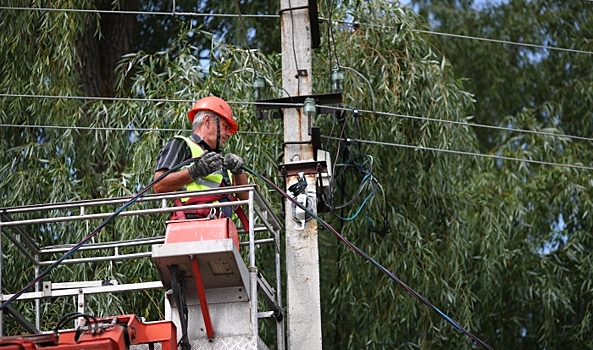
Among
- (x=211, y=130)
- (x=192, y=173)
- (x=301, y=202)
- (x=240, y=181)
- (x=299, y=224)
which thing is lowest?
(x=299, y=224)

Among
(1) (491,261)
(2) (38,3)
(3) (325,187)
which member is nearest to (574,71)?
(1) (491,261)

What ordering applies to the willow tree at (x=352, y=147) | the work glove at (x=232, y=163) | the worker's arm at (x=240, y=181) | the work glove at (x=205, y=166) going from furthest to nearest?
the willow tree at (x=352, y=147) < the worker's arm at (x=240, y=181) < the work glove at (x=232, y=163) < the work glove at (x=205, y=166)

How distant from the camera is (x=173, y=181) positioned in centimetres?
909

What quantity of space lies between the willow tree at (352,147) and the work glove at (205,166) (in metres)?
3.92

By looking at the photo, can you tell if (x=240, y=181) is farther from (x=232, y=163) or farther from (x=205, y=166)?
(x=205, y=166)

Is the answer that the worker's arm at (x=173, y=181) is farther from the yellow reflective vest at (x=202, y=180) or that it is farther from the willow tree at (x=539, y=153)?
the willow tree at (x=539, y=153)

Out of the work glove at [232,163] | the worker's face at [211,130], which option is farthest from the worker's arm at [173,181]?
the worker's face at [211,130]

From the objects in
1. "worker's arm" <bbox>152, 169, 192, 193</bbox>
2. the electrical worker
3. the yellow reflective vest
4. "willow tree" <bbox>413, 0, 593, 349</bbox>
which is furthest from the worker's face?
"willow tree" <bbox>413, 0, 593, 349</bbox>

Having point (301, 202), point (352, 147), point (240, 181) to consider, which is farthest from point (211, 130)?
point (352, 147)

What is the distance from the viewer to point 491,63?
1992cm

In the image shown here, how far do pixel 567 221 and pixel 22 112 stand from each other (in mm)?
7261

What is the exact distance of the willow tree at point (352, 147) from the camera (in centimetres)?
A: 1342

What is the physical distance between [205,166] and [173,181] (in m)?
0.31

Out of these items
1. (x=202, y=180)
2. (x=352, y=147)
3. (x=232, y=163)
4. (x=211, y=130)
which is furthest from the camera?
(x=352, y=147)
